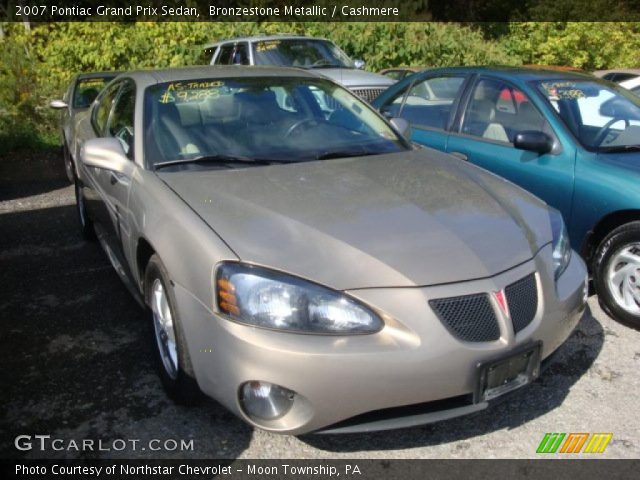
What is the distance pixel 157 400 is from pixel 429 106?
3.60 m

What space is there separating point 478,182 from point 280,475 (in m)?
1.82

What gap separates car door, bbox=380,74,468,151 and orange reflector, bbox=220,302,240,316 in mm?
3185

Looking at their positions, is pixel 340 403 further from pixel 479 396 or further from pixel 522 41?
pixel 522 41

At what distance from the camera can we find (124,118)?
4039 mm

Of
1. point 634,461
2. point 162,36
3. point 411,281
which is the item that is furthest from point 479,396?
point 162,36

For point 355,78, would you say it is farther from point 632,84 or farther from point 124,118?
point 124,118

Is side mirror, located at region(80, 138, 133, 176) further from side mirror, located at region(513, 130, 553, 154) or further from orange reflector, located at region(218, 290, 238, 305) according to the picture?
side mirror, located at region(513, 130, 553, 154)

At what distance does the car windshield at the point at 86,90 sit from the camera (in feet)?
23.9

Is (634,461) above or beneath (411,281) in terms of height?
beneath

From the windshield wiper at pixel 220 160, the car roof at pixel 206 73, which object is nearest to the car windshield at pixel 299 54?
the car roof at pixel 206 73

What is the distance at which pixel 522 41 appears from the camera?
1780 centimetres

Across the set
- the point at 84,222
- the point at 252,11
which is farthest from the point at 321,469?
the point at 252,11

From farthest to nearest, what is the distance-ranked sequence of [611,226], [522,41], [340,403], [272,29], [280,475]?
[522,41]
[272,29]
[611,226]
[280,475]
[340,403]

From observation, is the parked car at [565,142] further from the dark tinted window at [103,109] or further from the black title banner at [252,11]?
the black title banner at [252,11]
